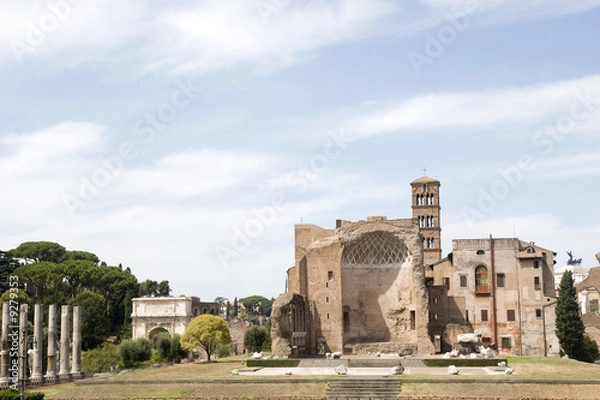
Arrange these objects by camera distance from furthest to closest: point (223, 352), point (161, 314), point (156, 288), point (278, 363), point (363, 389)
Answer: point (156, 288), point (161, 314), point (223, 352), point (278, 363), point (363, 389)

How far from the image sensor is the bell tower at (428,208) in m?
84.6

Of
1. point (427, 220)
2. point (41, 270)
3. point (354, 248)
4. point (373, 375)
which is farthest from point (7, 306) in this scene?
point (427, 220)

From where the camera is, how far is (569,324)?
197ft

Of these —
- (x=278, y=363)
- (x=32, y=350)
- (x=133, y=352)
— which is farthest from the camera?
(x=133, y=352)

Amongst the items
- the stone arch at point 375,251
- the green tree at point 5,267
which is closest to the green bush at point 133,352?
the stone arch at point 375,251

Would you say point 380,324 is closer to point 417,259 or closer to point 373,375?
point 417,259

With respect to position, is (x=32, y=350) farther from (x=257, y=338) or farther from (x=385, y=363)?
(x=257, y=338)

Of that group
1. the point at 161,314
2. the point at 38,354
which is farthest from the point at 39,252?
the point at 38,354

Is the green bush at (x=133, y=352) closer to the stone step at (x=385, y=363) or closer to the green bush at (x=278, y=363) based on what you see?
the green bush at (x=278, y=363)

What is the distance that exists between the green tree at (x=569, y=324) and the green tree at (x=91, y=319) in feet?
152

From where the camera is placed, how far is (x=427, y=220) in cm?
8512

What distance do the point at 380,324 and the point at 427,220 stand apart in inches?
969

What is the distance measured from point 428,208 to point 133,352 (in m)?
37.7

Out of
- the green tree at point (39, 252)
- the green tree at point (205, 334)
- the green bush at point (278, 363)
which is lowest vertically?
the green bush at point (278, 363)
